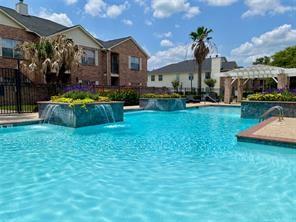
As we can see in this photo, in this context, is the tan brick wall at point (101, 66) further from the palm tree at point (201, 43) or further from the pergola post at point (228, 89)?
the pergola post at point (228, 89)

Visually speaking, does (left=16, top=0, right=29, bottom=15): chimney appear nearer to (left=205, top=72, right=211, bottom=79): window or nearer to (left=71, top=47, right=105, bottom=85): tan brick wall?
(left=71, top=47, right=105, bottom=85): tan brick wall

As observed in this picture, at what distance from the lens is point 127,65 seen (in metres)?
30.0

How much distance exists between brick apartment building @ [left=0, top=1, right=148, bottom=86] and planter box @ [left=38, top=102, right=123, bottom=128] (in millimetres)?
10587

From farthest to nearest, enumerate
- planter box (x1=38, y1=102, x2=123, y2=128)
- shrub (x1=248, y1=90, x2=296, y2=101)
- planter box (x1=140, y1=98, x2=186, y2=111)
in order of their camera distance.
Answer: planter box (x1=140, y1=98, x2=186, y2=111) → shrub (x1=248, y1=90, x2=296, y2=101) → planter box (x1=38, y1=102, x2=123, y2=128)

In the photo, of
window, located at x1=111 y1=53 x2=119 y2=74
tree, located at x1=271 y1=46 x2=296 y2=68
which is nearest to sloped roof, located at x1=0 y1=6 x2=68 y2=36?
window, located at x1=111 y1=53 x2=119 y2=74

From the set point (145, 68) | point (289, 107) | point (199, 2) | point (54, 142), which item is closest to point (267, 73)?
point (199, 2)

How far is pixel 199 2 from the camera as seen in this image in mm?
19594

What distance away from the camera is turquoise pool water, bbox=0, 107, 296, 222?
3.41 m

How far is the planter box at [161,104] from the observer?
63.8 feet

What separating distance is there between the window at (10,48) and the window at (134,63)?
13.5m

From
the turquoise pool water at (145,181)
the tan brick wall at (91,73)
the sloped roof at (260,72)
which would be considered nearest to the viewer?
the turquoise pool water at (145,181)

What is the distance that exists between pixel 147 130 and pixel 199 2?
45.6 feet

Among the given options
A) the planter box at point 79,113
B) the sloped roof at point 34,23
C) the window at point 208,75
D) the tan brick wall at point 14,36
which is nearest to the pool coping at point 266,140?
the planter box at point 79,113

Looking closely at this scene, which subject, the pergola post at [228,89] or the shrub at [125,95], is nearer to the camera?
the shrub at [125,95]
